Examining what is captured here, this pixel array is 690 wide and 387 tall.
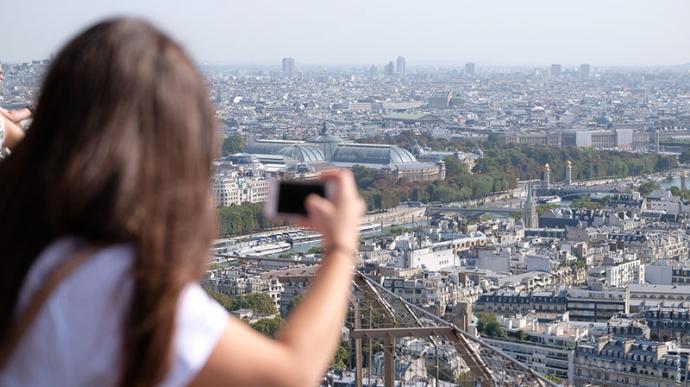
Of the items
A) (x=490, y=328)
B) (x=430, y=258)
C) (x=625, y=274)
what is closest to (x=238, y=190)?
(x=430, y=258)

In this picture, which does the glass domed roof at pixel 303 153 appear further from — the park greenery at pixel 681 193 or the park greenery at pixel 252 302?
the park greenery at pixel 252 302

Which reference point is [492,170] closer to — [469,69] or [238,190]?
[238,190]

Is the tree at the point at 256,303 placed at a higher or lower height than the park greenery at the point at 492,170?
higher

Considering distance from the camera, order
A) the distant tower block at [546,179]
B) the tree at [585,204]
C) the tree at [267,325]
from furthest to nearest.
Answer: the distant tower block at [546,179], the tree at [585,204], the tree at [267,325]

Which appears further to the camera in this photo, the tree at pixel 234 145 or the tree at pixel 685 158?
the tree at pixel 234 145

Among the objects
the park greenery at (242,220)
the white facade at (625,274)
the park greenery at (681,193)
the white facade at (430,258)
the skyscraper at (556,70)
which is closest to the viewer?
the white facade at (625,274)

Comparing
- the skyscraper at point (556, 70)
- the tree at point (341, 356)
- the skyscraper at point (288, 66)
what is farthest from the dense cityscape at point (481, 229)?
the skyscraper at point (556, 70)

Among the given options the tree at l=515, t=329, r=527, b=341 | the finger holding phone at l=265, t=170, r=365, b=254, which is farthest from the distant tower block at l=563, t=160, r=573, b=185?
the finger holding phone at l=265, t=170, r=365, b=254
